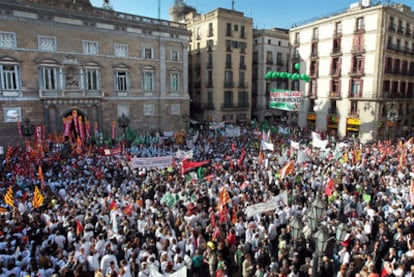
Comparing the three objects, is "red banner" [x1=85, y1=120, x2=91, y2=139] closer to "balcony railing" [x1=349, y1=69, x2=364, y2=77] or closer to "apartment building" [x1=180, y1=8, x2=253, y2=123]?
"apartment building" [x1=180, y1=8, x2=253, y2=123]

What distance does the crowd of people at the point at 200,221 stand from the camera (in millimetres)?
8133

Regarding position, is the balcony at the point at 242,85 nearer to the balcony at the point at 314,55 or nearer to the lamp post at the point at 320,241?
the balcony at the point at 314,55

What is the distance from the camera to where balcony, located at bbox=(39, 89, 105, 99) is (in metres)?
25.7

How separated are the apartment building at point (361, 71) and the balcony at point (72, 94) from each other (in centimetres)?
2417

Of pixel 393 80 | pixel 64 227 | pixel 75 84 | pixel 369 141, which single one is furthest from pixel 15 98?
pixel 393 80

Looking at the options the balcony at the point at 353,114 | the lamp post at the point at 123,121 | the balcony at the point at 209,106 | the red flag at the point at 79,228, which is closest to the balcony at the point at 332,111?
the balcony at the point at 353,114

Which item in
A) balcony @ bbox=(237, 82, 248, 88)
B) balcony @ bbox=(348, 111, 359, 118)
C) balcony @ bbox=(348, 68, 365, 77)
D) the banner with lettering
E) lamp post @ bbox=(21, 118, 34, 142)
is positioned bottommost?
lamp post @ bbox=(21, 118, 34, 142)

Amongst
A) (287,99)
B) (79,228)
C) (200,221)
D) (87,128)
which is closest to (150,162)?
(200,221)

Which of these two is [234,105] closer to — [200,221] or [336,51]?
[336,51]

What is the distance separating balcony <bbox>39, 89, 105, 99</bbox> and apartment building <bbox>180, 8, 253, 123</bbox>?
580 inches

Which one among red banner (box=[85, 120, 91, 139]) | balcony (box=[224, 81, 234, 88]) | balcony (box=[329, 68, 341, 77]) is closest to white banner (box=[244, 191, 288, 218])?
red banner (box=[85, 120, 91, 139])

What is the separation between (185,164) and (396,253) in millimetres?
9651

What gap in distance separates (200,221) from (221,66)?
30154 millimetres

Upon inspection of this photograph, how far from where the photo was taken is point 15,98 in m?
24.6
